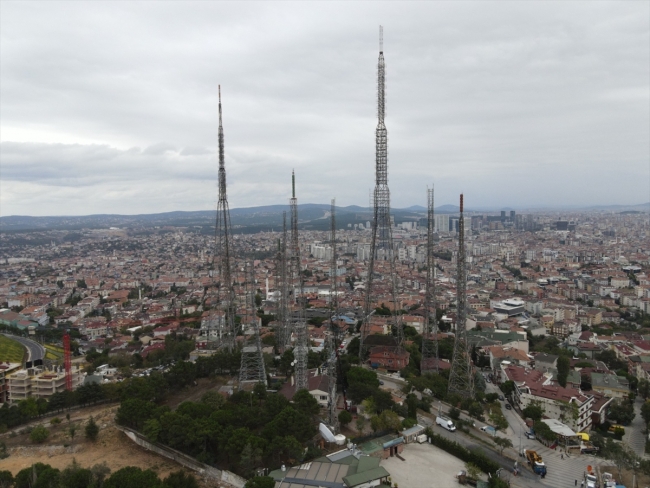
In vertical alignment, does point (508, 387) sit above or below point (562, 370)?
below

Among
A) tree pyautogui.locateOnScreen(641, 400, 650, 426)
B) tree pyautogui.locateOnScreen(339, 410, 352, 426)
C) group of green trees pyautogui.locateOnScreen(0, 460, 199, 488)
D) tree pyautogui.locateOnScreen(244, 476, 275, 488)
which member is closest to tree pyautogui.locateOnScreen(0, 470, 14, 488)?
group of green trees pyautogui.locateOnScreen(0, 460, 199, 488)

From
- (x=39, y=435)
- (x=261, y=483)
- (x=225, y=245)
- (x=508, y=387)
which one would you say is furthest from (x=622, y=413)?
(x=39, y=435)

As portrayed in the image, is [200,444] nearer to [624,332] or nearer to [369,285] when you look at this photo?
[369,285]

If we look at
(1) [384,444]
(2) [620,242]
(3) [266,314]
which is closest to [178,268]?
(3) [266,314]

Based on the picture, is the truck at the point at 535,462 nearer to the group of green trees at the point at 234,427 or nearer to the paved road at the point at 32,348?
the group of green trees at the point at 234,427

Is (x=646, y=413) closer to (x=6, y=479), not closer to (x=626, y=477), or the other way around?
(x=626, y=477)

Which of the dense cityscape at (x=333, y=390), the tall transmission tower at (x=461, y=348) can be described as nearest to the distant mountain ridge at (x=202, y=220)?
the dense cityscape at (x=333, y=390)
